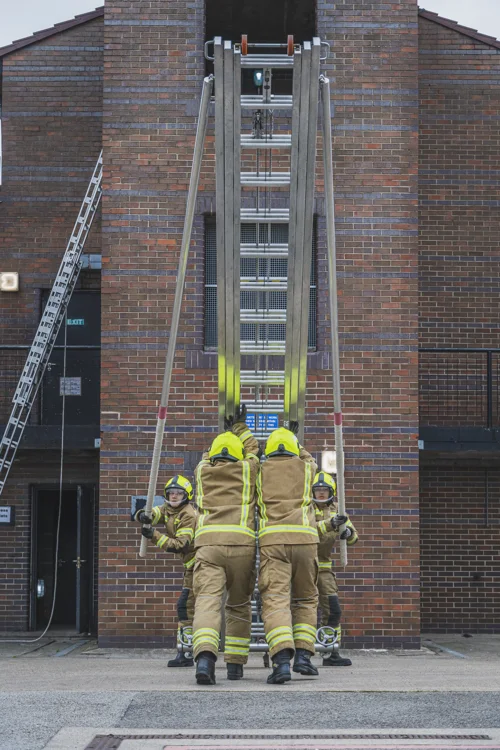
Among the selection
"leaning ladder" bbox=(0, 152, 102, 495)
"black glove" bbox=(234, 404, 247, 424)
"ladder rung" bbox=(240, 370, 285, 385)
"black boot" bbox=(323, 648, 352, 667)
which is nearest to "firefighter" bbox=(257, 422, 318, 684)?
"black glove" bbox=(234, 404, 247, 424)

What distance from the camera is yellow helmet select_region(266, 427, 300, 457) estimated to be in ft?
28.0

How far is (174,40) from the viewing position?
43.9 ft

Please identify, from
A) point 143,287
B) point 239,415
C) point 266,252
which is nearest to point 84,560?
point 143,287

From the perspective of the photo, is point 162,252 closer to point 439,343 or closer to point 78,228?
point 78,228

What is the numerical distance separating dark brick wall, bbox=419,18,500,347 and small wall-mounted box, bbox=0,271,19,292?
5.31m

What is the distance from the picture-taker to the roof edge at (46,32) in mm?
15766

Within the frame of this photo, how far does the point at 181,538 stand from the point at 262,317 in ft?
7.13

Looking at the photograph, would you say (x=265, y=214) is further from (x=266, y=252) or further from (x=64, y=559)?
(x=64, y=559)

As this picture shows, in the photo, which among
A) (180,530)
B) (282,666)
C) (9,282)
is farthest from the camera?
(9,282)

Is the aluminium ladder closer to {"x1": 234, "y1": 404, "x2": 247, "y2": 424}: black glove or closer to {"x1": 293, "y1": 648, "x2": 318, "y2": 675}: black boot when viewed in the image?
{"x1": 234, "y1": 404, "x2": 247, "y2": 424}: black glove

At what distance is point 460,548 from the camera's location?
15.1m

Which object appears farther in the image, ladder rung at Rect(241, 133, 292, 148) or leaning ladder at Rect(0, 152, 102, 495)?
leaning ladder at Rect(0, 152, 102, 495)

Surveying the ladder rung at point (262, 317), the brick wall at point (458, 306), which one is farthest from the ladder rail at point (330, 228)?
the brick wall at point (458, 306)

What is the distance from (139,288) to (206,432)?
1.79m
